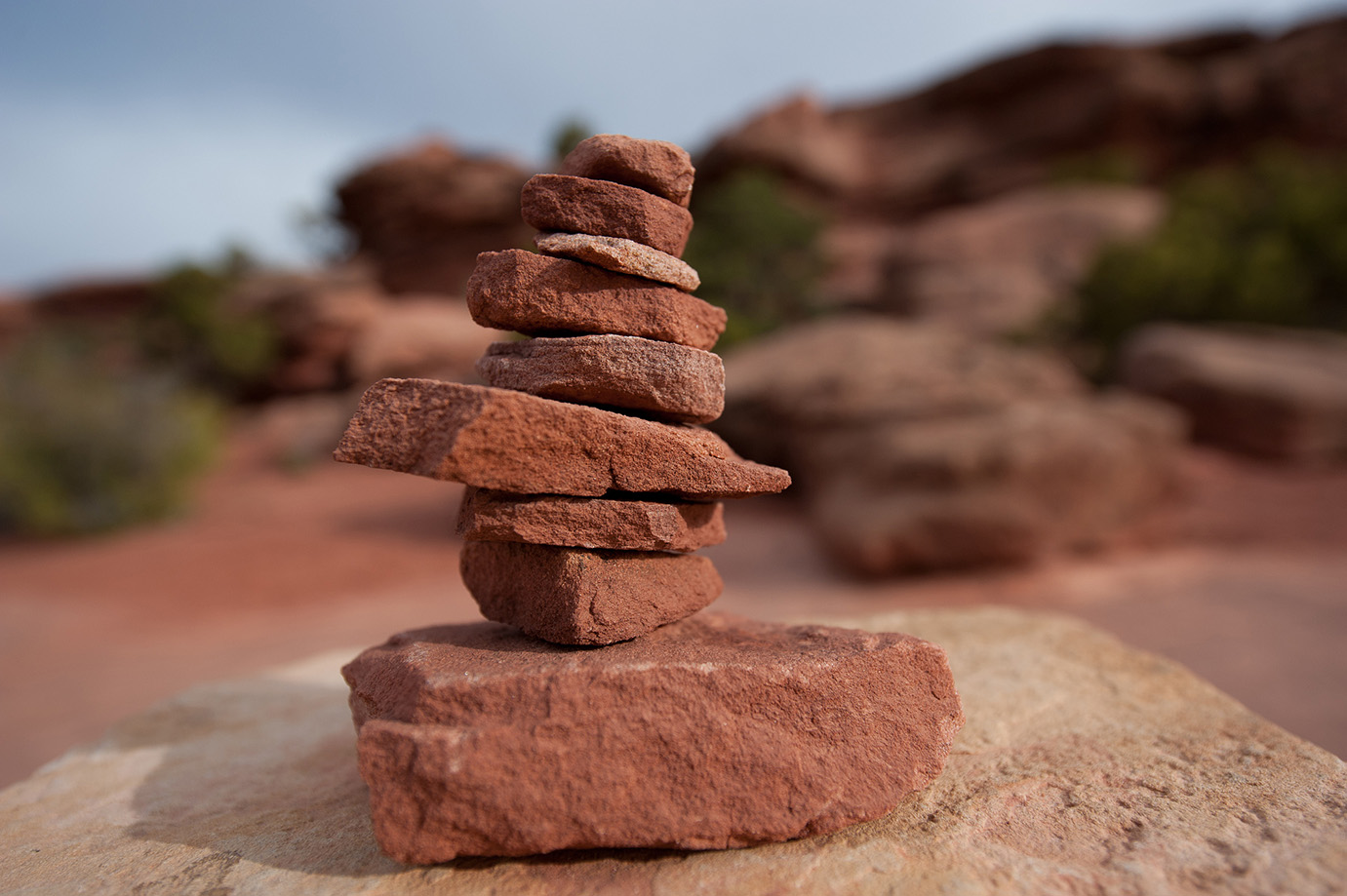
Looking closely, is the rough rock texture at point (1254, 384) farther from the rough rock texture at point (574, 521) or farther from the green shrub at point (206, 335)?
the green shrub at point (206, 335)

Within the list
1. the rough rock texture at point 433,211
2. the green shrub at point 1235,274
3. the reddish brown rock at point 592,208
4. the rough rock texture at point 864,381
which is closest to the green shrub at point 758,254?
the rough rock texture at point 864,381

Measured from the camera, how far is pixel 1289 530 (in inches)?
335

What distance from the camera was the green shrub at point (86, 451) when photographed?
439 inches

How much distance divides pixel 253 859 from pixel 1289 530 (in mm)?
10080

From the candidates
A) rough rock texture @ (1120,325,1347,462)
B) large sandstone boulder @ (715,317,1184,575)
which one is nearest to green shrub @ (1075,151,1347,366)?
rough rock texture @ (1120,325,1347,462)

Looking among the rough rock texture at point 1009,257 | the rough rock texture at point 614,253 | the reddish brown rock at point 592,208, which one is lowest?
the rough rock texture at point 614,253

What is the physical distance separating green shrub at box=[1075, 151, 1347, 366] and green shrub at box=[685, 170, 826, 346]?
5.66 metres

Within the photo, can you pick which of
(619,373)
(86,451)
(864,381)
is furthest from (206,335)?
(619,373)

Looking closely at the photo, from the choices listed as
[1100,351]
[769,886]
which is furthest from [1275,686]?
[1100,351]

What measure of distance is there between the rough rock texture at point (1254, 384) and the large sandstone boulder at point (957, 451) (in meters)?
2.48

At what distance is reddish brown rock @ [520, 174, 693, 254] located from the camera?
108 inches

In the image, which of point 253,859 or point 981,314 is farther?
point 981,314

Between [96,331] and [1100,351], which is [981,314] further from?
[96,331]

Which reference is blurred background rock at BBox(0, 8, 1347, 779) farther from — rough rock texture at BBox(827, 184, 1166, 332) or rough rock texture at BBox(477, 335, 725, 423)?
rough rock texture at BBox(477, 335, 725, 423)
